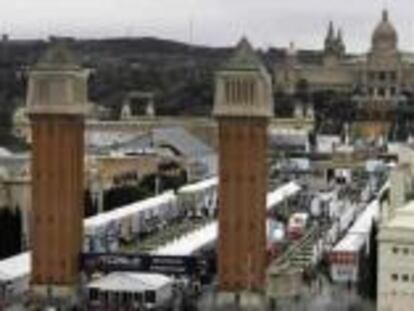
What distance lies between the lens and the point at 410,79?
6171 inches

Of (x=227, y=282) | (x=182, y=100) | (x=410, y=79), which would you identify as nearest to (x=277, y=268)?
(x=227, y=282)

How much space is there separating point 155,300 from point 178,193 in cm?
2854

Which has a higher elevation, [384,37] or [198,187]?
[384,37]

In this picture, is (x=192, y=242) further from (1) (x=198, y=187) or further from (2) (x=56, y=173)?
(1) (x=198, y=187)

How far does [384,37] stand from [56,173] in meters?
114

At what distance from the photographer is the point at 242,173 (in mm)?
45062

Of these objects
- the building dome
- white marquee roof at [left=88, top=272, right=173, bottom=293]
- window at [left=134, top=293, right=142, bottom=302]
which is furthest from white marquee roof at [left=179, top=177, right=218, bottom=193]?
the building dome

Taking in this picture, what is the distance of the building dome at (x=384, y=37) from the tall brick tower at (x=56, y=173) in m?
112

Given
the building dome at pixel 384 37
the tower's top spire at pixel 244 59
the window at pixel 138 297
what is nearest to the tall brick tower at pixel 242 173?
the tower's top spire at pixel 244 59

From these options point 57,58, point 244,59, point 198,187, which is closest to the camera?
point 244,59

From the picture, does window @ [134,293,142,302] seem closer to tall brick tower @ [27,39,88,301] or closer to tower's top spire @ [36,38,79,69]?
tall brick tower @ [27,39,88,301]

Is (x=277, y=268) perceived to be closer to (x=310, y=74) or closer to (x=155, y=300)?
(x=155, y=300)

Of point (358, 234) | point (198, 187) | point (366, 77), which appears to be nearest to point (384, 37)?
point (366, 77)

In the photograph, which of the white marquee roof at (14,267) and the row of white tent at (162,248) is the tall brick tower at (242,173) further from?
the white marquee roof at (14,267)
